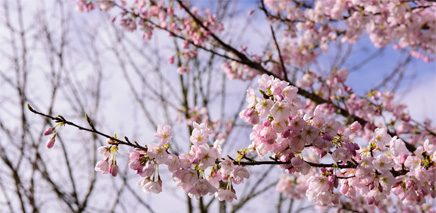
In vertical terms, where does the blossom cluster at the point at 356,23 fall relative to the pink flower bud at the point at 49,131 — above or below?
above

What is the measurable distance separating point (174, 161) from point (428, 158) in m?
1.25

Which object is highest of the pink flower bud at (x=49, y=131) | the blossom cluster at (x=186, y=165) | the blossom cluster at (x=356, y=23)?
the blossom cluster at (x=356, y=23)

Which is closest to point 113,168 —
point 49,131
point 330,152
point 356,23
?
point 49,131

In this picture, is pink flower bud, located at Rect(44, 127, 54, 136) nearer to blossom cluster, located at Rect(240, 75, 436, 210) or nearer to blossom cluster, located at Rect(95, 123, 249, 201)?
blossom cluster, located at Rect(95, 123, 249, 201)

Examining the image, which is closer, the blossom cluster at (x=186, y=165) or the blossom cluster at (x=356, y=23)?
the blossom cluster at (x=186, y=165)

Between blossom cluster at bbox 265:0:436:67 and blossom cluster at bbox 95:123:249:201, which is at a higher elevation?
blossom cluster at bbox 265:0:436:67

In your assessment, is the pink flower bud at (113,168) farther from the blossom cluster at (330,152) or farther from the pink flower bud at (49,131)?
the blossom cluster at (330,152)

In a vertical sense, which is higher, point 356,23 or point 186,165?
point 356,23

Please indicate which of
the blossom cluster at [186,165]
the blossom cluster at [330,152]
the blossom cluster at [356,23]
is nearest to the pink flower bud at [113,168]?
the blossom cluster at [186,165]

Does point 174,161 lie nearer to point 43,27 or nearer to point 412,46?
point 412,46

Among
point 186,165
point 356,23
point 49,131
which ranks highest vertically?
point 356,23

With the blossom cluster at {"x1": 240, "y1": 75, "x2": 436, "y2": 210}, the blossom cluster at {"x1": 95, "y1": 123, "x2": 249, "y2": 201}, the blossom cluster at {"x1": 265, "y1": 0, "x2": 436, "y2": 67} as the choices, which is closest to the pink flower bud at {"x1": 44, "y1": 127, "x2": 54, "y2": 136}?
the blossom cluster at {"x1": 95, "y1": 123, "x2": 249, "y2": 201}

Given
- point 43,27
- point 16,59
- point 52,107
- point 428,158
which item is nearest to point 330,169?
point 428,158

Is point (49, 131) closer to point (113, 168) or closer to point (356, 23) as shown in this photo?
point (113, 168)
